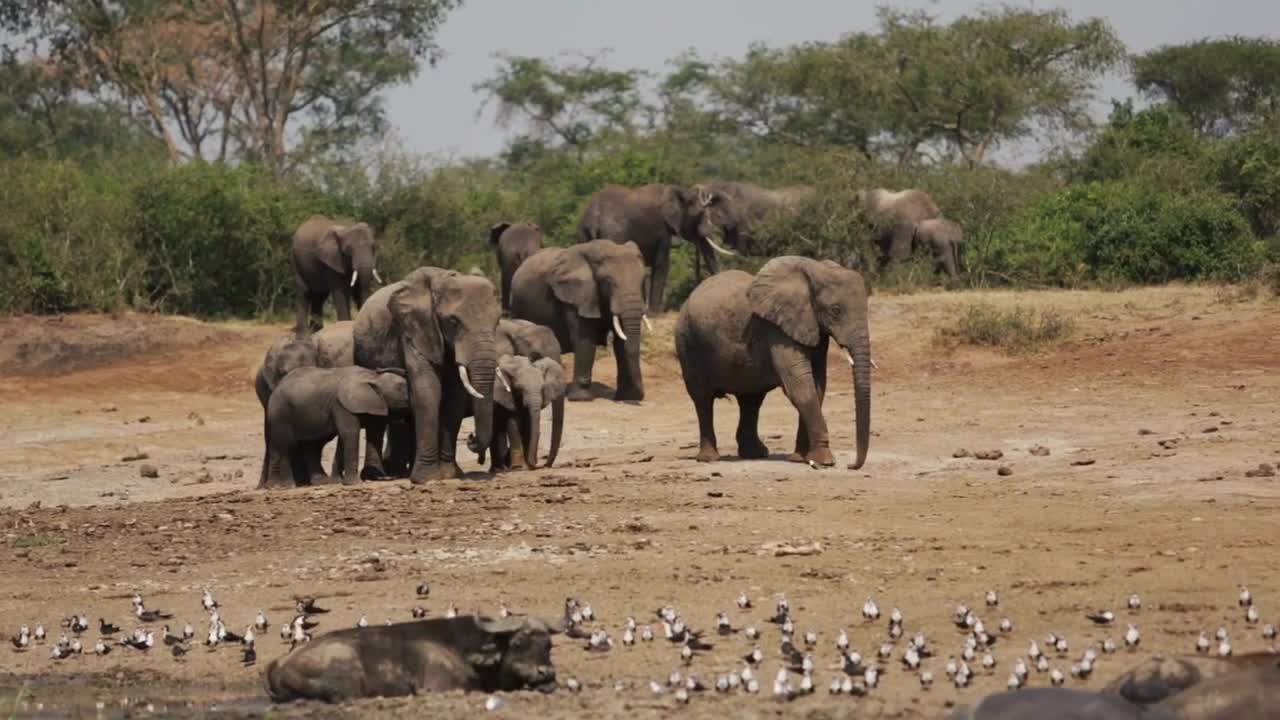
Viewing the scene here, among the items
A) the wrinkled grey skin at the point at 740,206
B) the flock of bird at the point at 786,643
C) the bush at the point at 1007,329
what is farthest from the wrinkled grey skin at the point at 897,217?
the flock of bird at the point at 786,643

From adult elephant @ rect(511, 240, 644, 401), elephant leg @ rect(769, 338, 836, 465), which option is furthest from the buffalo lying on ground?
adult elephant @ rect(511, 240, 644, 401)

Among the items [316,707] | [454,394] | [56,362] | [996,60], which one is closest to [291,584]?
[316,707]

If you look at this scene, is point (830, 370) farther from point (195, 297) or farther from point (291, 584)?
point (291, 584)

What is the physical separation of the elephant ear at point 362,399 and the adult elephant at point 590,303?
580 centimetres

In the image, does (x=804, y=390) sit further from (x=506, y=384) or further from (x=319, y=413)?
(x=319, y=413)

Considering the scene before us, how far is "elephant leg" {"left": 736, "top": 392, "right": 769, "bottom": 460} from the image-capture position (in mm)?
18828

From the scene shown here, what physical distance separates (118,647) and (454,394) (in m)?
6.42

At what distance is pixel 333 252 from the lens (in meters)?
28.9

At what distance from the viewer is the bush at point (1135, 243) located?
27484 millimetres

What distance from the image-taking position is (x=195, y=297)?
3106cm

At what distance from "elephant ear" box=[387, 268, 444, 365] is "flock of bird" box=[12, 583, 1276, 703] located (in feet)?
17.6

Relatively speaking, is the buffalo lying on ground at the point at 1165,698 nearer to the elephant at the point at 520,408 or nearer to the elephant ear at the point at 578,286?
the elephant at the point at 520,408

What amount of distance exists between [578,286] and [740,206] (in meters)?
7.93

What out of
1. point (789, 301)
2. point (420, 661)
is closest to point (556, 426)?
point (789, 301)
